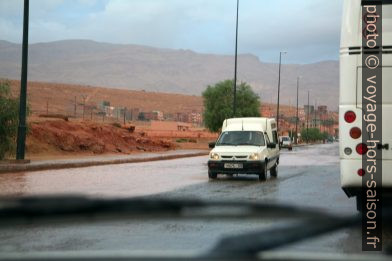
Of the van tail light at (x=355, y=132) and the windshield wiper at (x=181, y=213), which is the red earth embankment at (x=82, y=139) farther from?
the windshield wiper at (x=181, y=213)

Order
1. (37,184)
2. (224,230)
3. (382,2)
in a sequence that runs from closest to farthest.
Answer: (224,230)
(382,2)
(37,184)

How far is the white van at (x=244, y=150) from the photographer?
58.5 ft

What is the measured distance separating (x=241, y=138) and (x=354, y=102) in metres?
11.2

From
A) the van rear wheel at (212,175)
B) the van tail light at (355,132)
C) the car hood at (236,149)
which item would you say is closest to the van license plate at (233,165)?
the car hood at (236,149)

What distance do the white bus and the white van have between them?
9.40 metres

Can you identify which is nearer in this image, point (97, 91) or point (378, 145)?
point (378, 145)

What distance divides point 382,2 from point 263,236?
671cm

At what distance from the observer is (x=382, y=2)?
805 centimetres

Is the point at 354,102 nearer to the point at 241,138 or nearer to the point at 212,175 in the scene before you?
the point at 212,175

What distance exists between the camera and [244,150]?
59.5 feet

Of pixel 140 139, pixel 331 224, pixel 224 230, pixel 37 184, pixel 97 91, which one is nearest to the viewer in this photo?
pixel 331 224

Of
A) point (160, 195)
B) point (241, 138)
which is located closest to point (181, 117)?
point (241, 138)

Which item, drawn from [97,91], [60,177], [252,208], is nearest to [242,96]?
[60,177]

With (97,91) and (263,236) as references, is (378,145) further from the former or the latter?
(97,91)
